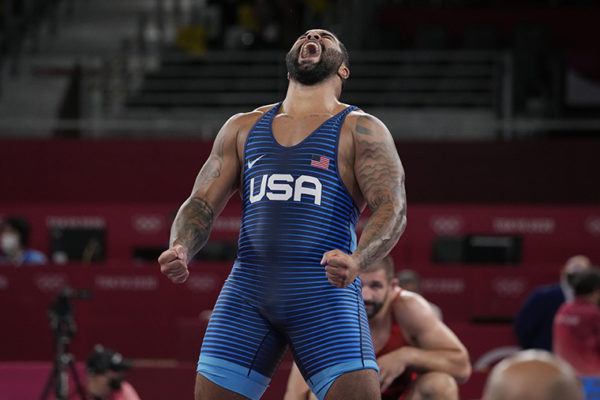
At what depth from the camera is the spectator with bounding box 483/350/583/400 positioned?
2.14m

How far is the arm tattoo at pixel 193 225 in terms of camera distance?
14.4 ft

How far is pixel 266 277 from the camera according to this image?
4.30 meters

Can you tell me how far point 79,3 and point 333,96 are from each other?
1692cm

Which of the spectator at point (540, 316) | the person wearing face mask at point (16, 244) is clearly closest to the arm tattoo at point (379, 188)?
the spectator at point (540, 316)

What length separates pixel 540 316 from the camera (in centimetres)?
990

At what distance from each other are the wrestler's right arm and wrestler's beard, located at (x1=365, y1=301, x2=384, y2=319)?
1.26 metres

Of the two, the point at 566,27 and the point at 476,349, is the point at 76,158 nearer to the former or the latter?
the point at 476,349

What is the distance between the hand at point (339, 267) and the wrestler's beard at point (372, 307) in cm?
160

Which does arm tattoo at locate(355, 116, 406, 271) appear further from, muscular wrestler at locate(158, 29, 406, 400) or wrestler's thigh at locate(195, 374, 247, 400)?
wrestler's thigh at locate(195, 374, 247, 400)

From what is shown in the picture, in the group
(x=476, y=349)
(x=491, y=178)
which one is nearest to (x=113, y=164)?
(x=491, y=178)

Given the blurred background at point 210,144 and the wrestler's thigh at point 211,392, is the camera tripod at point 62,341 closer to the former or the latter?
the blurred background at point 210,144

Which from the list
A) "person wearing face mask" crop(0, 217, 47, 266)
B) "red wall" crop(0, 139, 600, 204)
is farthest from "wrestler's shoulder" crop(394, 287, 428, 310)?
"red wall" crop(0, 139, 600, 204)

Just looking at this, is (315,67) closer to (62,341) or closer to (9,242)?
(62,341)

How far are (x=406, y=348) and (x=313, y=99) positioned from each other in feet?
5.03
